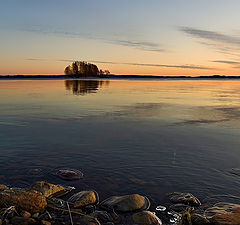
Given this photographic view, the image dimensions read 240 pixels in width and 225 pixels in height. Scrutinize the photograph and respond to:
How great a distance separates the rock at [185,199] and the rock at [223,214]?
337mm

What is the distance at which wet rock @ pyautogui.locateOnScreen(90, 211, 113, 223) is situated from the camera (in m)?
4.74

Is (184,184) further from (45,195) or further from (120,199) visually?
(45,195)

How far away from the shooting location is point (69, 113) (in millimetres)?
16766

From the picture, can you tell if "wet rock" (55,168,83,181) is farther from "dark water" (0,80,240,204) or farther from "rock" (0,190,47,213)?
"rock" (0,190,47,213)

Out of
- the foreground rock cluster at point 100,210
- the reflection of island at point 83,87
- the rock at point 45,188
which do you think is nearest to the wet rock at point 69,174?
the rock at point 45,188

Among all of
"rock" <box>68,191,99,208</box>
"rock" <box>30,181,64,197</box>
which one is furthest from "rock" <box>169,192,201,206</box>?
"rock" <box>30,181,64,197</box>

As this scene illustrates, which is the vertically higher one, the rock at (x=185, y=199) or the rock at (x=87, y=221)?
the rock at (x=185, y=199)

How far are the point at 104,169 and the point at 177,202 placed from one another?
8.09ft

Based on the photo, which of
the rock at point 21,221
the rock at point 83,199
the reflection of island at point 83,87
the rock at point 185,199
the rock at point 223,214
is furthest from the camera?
the reflection of island at point 83,87

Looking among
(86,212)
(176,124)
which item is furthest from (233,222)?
(176,124)

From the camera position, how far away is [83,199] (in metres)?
5.30

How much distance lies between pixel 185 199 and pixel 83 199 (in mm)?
2156

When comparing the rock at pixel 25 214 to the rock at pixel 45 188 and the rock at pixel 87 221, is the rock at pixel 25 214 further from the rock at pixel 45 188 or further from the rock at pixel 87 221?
the rock at pixel 87 221

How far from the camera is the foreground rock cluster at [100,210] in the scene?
15.0 ft
